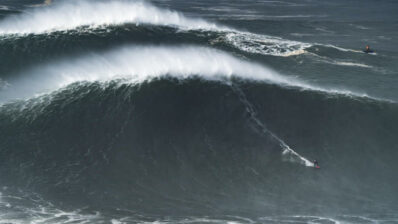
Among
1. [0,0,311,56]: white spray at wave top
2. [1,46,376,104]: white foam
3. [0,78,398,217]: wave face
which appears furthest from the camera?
[0,0,311,56]: white spray at wave top

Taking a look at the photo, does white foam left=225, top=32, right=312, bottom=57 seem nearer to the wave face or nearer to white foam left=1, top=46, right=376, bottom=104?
white foam left=1, top=46, right=376, bottom=104

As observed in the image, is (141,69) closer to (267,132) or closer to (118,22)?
(267,132)

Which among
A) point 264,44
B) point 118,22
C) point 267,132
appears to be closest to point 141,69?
point 267,132

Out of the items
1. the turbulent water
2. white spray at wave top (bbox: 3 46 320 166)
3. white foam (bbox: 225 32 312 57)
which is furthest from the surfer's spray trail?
white foam (bbox: 225 32 312 57)

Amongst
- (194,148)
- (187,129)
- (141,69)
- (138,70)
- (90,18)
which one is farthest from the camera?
(90,18)

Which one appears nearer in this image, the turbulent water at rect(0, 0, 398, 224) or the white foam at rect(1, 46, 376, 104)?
the turbulent water at rect(0, 0, 398, 224)

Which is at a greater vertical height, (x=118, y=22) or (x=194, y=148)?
(x=118, y=22)

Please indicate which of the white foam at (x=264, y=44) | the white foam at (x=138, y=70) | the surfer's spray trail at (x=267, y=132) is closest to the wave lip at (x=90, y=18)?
the white foam at (x=264, y=44)

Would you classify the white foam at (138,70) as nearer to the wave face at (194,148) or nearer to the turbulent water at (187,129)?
the turbulent water at (187,129)

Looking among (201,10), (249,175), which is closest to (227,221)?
(249,175)

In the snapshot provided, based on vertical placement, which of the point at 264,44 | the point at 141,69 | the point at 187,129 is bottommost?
the point at 187,129
